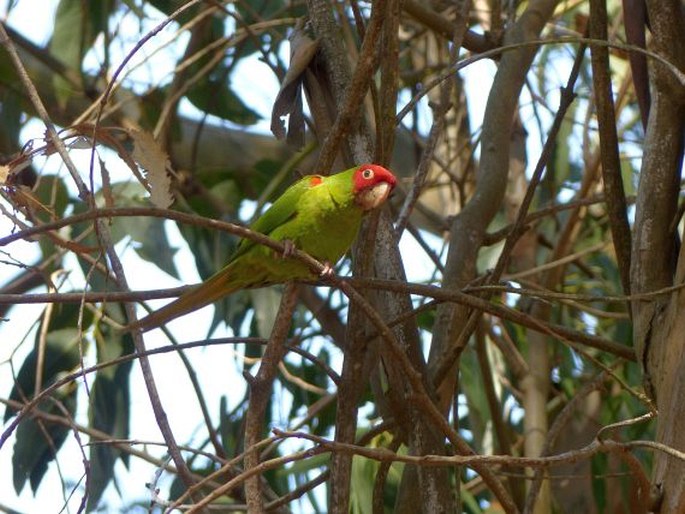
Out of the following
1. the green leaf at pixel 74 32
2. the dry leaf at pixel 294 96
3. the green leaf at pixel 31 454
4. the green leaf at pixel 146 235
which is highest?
the green leaf at pixel 74 32

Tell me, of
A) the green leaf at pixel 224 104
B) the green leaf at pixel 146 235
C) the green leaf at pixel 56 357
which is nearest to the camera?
the green leaf at pixel 56 357

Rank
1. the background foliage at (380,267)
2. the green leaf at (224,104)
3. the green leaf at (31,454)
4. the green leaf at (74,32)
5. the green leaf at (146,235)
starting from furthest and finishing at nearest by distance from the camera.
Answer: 1. the green leaf at (224,104)
2. the green leaf at (74,32)
3. the green leaf at (146,235)
4. the green leaf at (31,454)
5. the background foliage at (380,267)

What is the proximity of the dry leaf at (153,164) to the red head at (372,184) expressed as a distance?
17.3 inches

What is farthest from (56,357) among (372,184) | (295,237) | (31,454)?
(372,184)

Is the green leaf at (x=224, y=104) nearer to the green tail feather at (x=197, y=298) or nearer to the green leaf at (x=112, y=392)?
the green leaf at (x=112, y=392)

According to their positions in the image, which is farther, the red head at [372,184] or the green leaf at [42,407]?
the green leaf at [42,407]

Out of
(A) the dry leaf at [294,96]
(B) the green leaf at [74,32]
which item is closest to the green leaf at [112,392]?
(B) the green leaf at [74,32]

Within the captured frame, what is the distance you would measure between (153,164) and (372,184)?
1.62 ft

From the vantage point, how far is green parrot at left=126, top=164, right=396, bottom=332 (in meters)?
2.54

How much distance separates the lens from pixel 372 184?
2387mm

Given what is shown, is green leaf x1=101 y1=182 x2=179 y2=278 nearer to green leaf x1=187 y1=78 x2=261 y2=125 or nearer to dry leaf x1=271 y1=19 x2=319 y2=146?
green leaf x1=187 y1=78 x2=261 y2=125

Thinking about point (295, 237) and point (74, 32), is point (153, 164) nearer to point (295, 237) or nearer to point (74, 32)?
point (295, 237)

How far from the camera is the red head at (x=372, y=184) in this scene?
2336 mm

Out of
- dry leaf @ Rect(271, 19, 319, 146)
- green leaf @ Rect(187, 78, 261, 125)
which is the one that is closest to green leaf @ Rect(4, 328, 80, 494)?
green leaf @ Rect(187, 78, 261, 125)
